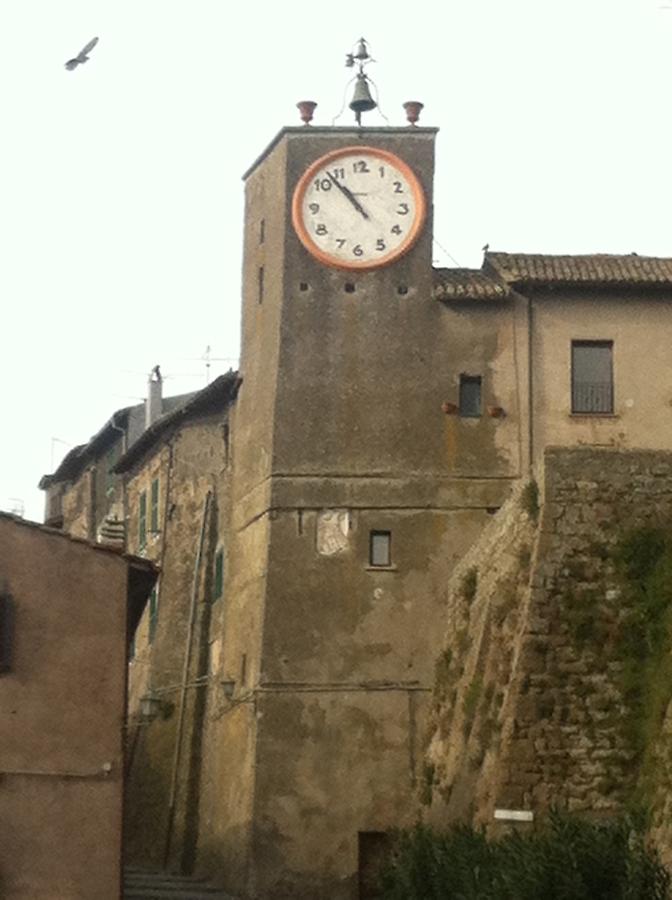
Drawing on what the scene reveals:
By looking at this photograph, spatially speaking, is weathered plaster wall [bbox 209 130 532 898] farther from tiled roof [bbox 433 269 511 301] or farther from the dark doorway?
tiled roof [bbox 433 269 511 301]

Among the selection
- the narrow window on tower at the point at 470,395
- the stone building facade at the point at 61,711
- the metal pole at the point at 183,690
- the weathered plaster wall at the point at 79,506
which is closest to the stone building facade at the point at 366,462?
the narrow window on tower at the point at 470,395

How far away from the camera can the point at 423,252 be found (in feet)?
168

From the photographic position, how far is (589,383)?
5050cm

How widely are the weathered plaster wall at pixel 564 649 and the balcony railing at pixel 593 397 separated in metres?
8.86

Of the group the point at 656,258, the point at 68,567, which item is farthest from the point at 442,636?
the point at 68,567

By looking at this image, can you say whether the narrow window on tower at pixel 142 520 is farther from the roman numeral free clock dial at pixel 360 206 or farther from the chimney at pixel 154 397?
the roman numeral free clock dial at pixel 360 206

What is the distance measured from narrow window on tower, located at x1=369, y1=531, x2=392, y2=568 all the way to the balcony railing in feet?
13.6

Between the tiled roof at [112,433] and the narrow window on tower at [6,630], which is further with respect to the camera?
the tiled roof at [112,433]

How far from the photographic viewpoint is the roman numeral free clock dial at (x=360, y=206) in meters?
51.0

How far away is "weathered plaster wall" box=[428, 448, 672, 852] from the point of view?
124ft

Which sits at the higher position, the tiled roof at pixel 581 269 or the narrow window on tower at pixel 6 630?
the tiled roof at pixel 581 269

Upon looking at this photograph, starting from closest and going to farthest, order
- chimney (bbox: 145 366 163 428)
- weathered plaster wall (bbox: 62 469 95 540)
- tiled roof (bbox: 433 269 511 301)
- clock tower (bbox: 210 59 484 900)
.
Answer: clock tower (bbox: 210 59 484 900) < tiled roof (bbox: 433 269 511 301) < chimney (bbox: 145 366 163 428) < weathered plaster wall (bbox: 62 469 95 540)

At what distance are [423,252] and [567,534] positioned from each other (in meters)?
13.1

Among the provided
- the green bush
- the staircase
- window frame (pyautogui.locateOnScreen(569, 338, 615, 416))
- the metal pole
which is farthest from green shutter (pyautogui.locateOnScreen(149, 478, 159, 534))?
the green bush
